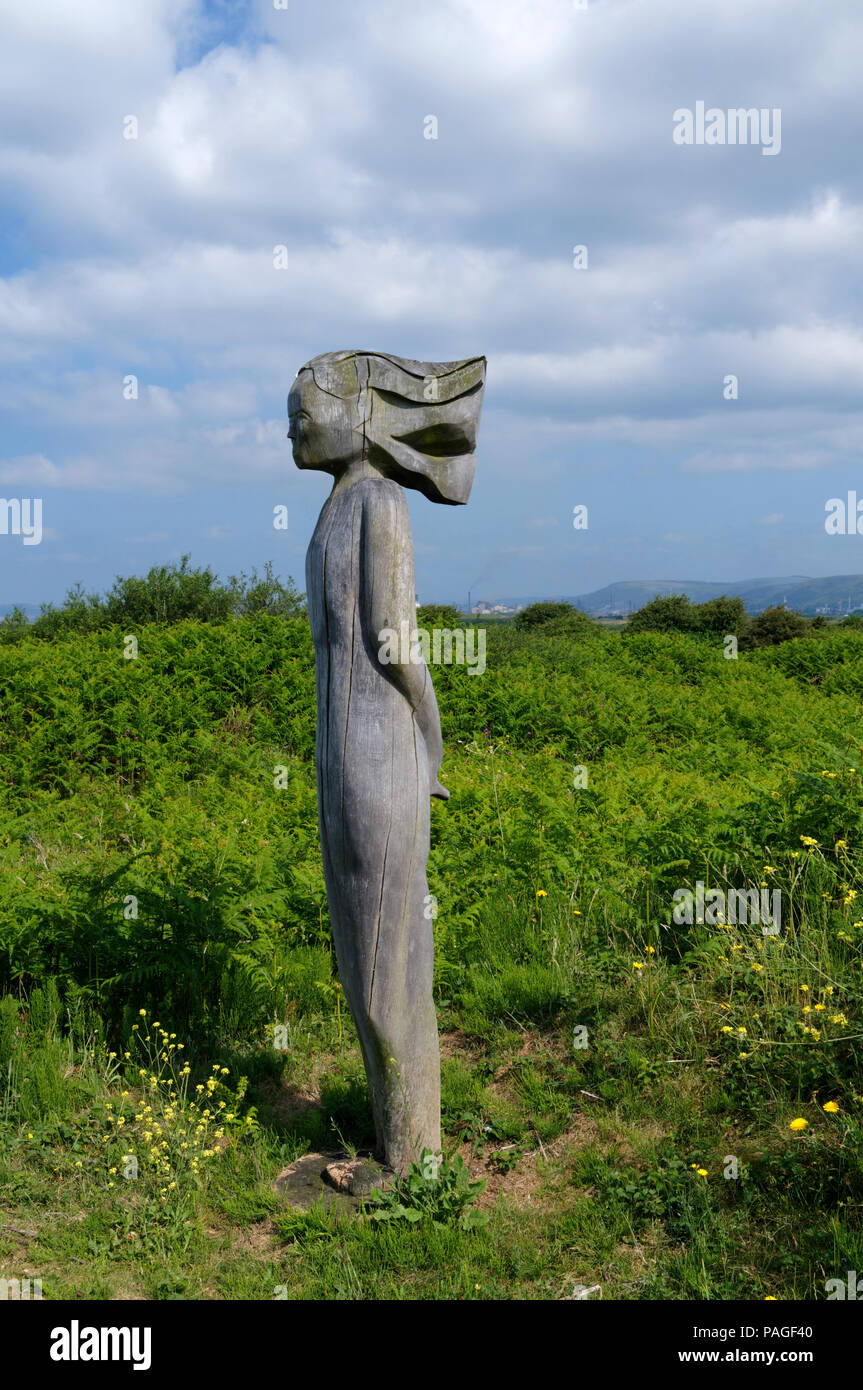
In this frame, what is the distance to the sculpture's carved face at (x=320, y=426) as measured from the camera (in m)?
3.53

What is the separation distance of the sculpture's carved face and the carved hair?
25 millimetres

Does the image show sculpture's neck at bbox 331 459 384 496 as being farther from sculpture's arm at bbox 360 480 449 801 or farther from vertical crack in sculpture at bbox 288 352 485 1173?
sculpture's arm at bbox 360 480 449 801

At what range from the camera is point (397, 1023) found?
3.54 meters

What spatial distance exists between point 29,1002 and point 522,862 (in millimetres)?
3048

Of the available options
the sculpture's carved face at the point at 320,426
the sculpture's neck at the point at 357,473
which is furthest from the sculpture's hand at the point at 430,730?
the sculpture's carved face at the point at 320,426

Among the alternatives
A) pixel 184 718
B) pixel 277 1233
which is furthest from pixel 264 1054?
pixel 184 718

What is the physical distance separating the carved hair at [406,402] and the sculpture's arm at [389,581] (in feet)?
0.70

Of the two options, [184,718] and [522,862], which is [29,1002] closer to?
[522,862]

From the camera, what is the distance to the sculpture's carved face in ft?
11.6

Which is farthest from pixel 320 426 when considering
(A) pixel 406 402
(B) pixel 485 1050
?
(B) pixel 485 1050

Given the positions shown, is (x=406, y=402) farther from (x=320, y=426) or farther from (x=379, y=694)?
(x=379, y=694)

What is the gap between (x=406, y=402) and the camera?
357 cm

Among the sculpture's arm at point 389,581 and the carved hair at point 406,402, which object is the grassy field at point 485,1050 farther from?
the carved hair at point 406,402

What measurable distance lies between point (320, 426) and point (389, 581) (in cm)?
69
